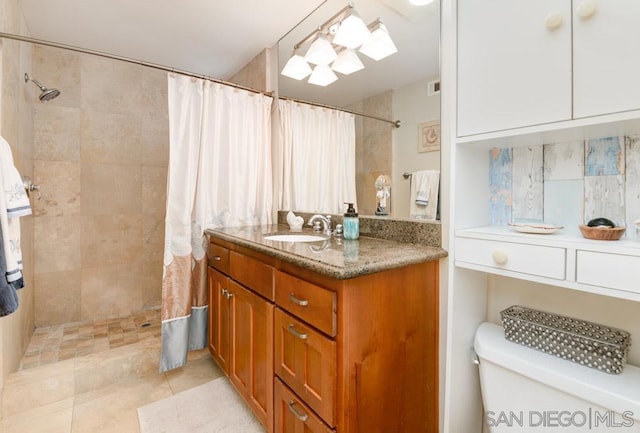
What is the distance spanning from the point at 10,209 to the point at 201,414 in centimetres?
127

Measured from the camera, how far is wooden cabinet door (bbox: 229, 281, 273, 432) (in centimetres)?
128

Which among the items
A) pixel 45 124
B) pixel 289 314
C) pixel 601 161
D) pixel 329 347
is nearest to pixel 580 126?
pixel 601 161

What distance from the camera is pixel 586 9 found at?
0.80m

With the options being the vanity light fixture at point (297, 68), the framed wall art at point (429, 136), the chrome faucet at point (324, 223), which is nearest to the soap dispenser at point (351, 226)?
the chrome faucet at point (324, 223)

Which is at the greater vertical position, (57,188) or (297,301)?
(57,188)

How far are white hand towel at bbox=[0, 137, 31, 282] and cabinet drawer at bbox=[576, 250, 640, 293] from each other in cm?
192

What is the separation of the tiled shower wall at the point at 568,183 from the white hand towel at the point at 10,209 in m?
1.88

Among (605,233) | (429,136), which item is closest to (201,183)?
(429,136)

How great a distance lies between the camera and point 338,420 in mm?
935

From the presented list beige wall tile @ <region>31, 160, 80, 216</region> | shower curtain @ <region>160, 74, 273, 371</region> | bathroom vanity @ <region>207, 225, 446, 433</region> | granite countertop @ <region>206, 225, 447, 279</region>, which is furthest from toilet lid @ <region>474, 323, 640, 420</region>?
beige wall tile @ <region>31, 160, 80, 216</region>

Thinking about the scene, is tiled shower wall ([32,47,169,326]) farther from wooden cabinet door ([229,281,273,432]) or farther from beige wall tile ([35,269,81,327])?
wooden cabinet door ([229,281,273,432])

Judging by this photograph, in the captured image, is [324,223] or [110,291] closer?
[324,223]

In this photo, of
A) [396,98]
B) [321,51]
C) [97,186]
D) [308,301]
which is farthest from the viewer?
[97,186]

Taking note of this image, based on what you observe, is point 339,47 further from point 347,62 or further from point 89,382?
point 89,382
